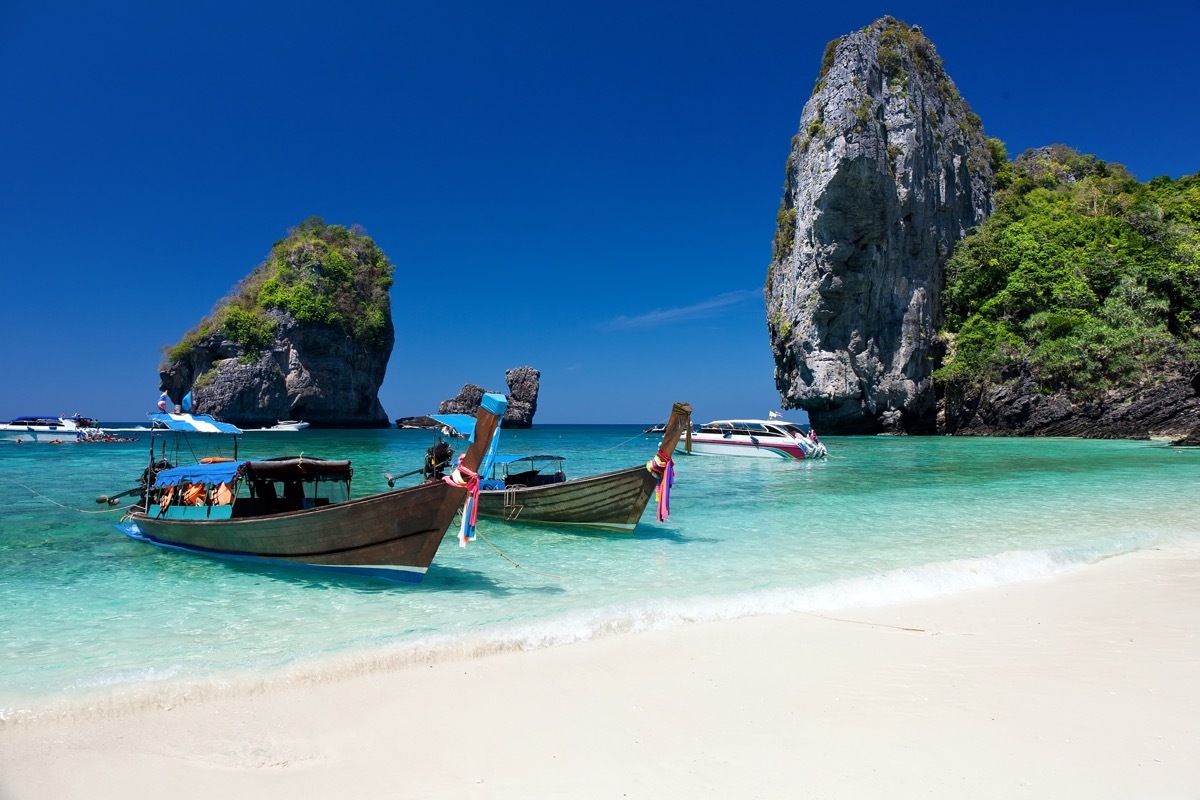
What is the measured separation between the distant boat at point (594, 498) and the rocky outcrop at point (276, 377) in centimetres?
6042

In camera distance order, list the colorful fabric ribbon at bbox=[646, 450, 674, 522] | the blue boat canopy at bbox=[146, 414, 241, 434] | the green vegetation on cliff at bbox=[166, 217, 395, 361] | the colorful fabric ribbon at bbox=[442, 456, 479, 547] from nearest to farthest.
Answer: the colorful fabric ribbon at bbox=[442, 456, 479, 547] → the colorful fabric ribbon at bbox=[646, 450, 674, 522] → the blue boat canopy at bbox=[146, 414, 241, 434] → the green vegetation on cliff at bbox=[166, 217, 395, 361]

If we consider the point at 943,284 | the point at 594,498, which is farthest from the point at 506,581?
the point at 943,284

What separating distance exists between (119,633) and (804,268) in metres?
47.4

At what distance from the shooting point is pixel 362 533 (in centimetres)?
856

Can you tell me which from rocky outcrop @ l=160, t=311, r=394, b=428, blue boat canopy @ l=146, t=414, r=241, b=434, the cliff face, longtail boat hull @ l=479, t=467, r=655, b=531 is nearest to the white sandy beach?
longtail boat hull @ l=479, t=467, r=655, b=531

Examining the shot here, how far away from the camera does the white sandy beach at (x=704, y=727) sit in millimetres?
3619

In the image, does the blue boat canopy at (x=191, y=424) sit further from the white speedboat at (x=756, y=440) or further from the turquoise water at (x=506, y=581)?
the white speedboat at (x=756, y=440)

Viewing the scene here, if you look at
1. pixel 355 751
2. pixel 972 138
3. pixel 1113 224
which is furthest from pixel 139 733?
pixel 972 138

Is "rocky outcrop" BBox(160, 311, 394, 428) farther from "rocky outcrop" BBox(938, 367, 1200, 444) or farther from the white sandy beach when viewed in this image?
the white sandy beach

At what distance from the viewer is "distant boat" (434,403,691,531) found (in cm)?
1140

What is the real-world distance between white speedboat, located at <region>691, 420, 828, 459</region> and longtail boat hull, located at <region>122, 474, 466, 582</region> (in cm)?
2439

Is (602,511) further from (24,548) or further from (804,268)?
(804,268)

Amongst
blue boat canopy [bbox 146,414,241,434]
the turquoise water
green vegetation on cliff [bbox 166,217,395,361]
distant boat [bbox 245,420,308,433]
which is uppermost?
green vegetation on cliff [bbox 166,217,395,361]

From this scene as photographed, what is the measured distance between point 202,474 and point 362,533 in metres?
4.24
